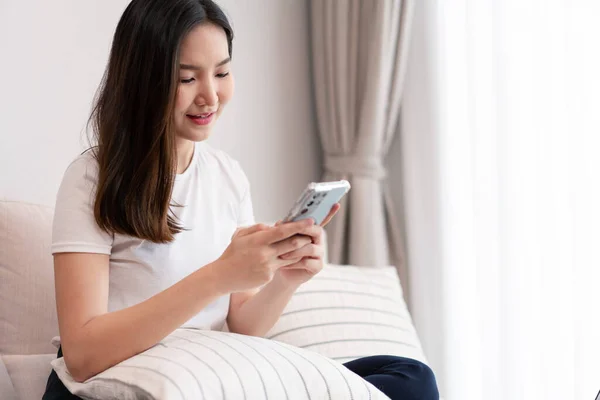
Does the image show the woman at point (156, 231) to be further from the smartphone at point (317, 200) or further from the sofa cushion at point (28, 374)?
the sofa cushion at point (28, 374)

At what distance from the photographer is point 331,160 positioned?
2773 millimetres

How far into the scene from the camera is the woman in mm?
1232

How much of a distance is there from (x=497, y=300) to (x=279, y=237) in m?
1.38

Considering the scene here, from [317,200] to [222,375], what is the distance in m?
0.29

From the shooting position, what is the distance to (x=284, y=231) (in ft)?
3.97

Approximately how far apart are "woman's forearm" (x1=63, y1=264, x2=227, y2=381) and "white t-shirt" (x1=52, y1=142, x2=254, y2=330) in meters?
0.14

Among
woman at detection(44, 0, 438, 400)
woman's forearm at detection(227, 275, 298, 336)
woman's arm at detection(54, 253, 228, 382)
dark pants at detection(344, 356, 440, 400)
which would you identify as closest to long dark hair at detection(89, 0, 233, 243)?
woman at detection(44, 0, 438, 400)

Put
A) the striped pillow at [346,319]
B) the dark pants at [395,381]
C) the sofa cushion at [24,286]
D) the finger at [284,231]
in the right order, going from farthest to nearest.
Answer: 1. the striped pillow at [346,319]
2. the sofa cushion at [24,286]
3. the dark pants at [395,381]
4. the finger at [284,231]

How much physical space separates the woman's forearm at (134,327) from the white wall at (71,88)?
2.36 ft

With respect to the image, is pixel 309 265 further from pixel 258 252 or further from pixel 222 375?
pixel 222 375

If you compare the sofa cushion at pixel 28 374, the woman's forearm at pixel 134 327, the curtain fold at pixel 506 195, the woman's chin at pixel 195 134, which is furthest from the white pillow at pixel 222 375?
the curtain fold at pixel 506 195

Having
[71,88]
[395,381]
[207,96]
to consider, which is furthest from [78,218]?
[71,88]

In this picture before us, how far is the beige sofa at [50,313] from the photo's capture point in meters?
1.53

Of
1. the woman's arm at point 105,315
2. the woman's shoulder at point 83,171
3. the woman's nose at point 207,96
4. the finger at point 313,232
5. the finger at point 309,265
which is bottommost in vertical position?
the woman's arm at point 105,315
